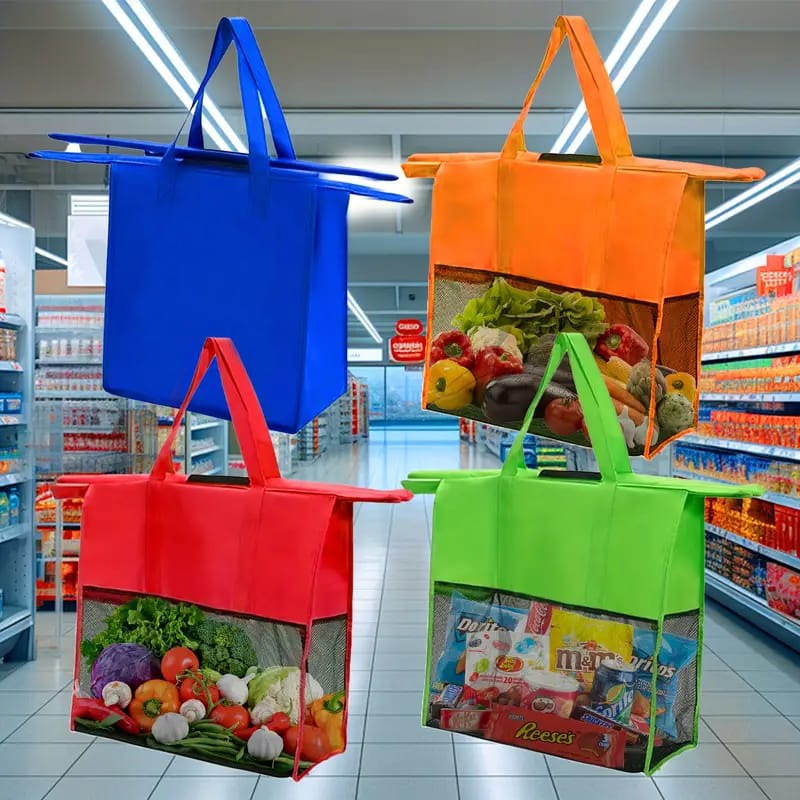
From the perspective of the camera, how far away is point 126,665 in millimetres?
1032

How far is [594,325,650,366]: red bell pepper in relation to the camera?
95 cm

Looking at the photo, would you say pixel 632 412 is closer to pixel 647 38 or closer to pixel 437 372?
pixel 437 372

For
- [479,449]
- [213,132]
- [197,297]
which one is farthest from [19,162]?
[479,449]

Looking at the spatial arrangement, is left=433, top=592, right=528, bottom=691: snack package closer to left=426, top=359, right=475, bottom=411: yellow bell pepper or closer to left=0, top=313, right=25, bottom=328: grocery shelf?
left=426, top=359, right=475, bottom=411: yellow bell pepper

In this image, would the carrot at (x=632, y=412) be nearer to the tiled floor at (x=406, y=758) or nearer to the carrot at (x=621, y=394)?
the carrot at (x=621, y=394)

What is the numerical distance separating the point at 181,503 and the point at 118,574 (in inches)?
4.9

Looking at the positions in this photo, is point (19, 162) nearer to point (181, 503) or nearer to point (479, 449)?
point (181, 503)

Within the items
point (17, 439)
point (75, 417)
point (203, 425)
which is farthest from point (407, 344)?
point (17, 439)

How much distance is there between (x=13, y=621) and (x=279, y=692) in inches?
207

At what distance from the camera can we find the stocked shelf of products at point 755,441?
232 inches

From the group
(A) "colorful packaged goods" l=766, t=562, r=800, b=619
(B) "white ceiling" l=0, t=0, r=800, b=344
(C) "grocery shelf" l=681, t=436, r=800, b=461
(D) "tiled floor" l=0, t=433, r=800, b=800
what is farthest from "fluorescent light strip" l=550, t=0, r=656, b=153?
(A) "colorful packaged goods" l=766, t=562, r=800, b=619

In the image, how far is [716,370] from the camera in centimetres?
729

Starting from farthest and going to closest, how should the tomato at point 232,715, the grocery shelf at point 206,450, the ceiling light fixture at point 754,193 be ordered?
the ceiling light fixture at point 754,193 < the grocery shelf at point 206,450 < the tomato at point 232,715

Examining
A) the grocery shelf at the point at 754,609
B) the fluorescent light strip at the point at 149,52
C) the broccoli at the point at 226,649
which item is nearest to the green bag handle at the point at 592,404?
the broccoli at the point at 226,649
